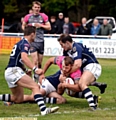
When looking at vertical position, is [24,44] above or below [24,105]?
above

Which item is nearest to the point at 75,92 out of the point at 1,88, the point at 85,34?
the point at 1,88

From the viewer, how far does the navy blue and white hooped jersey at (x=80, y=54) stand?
490 inches

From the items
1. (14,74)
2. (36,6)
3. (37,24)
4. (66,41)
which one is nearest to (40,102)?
(14,74)

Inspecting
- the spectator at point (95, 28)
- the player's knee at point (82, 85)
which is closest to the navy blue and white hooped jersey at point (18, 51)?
the player's knee at point (82, 85)

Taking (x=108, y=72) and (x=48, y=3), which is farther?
(x=48, y=3)

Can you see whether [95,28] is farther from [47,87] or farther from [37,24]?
[47,87]

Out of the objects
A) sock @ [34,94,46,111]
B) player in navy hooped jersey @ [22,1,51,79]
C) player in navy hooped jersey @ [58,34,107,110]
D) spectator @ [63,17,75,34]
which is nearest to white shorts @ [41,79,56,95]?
player in navy hooped jersey @ [58,34,107,110]

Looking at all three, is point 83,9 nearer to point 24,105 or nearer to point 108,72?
point 108,72

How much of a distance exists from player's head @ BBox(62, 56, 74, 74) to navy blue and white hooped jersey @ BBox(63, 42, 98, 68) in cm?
16

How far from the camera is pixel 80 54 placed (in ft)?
40.9

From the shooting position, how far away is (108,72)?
20.4m

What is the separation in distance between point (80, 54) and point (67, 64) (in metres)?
0.35

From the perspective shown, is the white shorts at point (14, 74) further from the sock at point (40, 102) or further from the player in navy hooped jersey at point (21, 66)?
the sock at point (40, 102)

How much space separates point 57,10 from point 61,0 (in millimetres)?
847
